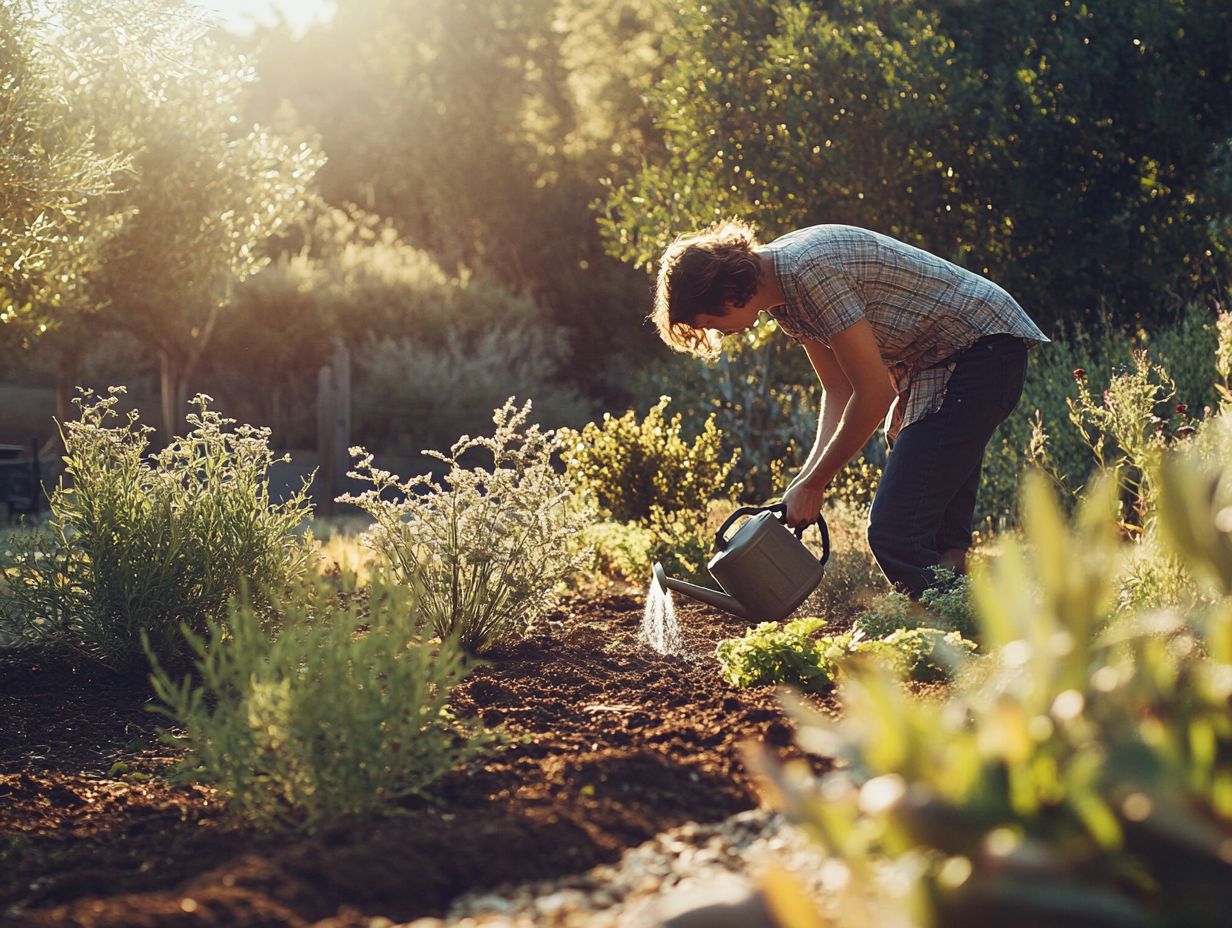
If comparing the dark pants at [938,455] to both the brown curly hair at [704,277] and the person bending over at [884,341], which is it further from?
the brown curly hair at [704,277]

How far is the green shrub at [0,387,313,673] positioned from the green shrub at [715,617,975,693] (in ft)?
6.27

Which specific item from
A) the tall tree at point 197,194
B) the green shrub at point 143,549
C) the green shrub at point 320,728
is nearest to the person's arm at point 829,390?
the green shrub at point 143,549

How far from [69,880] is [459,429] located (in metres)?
13.0

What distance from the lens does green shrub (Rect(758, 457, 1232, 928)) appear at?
146 cm

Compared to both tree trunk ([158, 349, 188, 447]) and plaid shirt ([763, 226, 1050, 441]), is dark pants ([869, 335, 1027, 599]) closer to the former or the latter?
plaid shirt ([763, 226, 1050, 441])

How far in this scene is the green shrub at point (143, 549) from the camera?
4691 millimetres

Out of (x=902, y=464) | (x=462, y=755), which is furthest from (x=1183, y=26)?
(x=462, y=755)

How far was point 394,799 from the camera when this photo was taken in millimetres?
2805

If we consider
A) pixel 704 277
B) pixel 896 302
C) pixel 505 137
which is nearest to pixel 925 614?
pixel 896 302

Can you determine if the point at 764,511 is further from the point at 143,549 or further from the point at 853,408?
the point at 143,549

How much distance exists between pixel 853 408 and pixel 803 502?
348mm

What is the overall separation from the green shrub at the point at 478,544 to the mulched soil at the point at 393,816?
1.12 feet

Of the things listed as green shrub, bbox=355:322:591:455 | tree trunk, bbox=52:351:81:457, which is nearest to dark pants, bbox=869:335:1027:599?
green shrub, bbox=355:322:591:455

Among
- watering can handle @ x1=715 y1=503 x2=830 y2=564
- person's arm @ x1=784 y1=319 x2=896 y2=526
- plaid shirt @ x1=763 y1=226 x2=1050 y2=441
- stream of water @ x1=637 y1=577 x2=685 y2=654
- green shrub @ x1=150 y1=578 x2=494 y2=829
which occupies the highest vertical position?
plaid shirt @ x1=763 y1=226 x2=1050 y2=441
